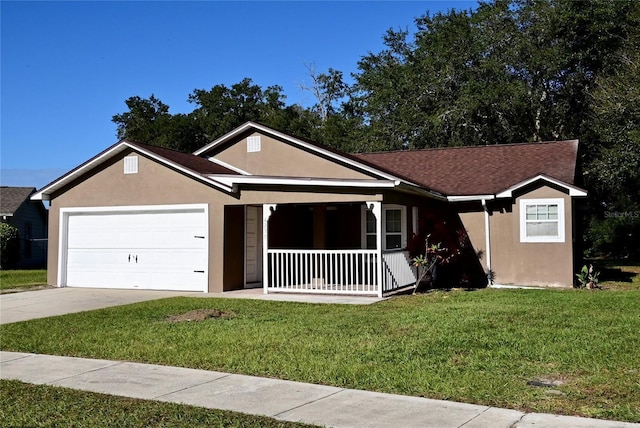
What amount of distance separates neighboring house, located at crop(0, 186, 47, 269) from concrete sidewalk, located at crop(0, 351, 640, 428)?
80.3 ft

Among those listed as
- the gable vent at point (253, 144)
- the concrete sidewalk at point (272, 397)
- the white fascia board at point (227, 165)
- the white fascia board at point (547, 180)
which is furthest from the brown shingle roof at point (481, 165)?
the concrete sidewalk at point (272, 397)

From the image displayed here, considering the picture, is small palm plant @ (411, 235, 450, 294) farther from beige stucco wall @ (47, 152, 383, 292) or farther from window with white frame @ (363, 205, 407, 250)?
beige stucco wall @ (47, 152, 383, 292)

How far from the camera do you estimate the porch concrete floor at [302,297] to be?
44.7 ft

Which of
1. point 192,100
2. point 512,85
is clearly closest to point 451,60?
point 512,85

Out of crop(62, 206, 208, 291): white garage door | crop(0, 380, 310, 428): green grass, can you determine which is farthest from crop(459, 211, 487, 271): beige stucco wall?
crop(0, 380, 310, 428): green grass

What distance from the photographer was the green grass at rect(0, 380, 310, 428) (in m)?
5.50

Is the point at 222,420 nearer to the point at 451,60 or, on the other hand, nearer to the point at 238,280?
the point at 238,280

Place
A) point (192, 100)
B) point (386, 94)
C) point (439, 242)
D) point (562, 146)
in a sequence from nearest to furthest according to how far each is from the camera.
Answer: point (439, 242) < point (562, 146) < point (386, 94) < point (192, 100)

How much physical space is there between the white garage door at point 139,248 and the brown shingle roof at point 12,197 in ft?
48.4

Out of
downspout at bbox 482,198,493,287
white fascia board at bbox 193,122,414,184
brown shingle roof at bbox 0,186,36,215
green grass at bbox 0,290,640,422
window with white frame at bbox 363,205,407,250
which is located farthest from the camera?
brown shingle roof at bbox 0,186,36,215

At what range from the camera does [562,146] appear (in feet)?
65.7

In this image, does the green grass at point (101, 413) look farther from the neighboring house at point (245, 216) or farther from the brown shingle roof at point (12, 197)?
the brown shingle roof at point (12, 197)

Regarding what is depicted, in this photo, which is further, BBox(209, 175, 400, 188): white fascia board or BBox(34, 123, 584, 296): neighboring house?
BBox(34, 123, 584, 296): neighboring house

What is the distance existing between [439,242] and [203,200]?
19.7 ft
